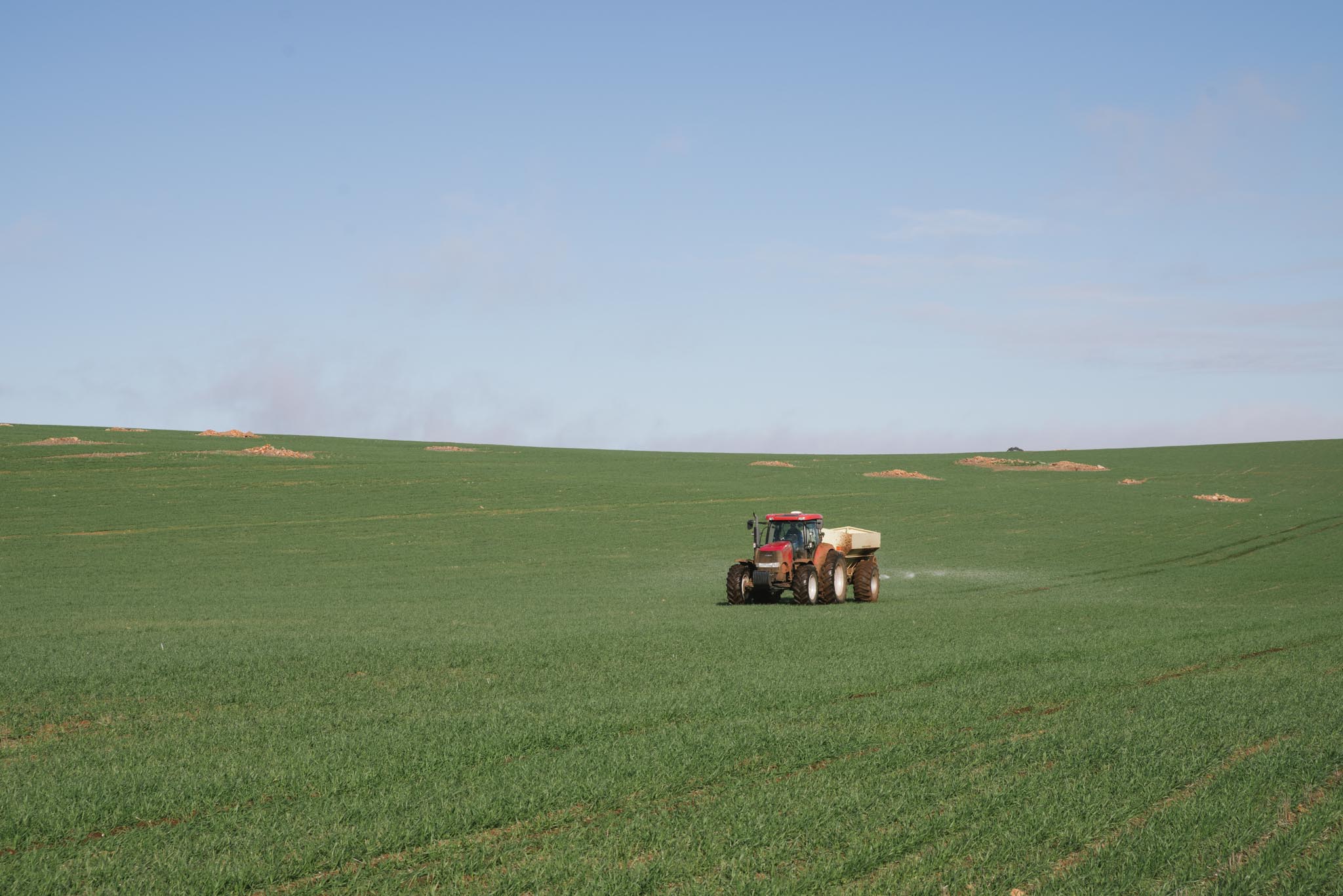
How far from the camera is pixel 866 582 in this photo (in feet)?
91.9

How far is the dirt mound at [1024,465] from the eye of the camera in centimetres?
7544

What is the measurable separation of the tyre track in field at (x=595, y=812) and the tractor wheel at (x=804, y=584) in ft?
50.5

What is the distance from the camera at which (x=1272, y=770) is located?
9.01m

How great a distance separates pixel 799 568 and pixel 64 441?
59347mm

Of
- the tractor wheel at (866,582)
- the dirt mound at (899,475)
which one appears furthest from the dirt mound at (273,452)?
the tractor wheel at (866,582)

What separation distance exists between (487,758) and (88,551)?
32.9 m

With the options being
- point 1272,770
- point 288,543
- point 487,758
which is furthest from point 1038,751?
point 288,543

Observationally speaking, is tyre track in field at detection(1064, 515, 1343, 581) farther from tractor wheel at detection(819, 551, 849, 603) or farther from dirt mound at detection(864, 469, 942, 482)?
dirt mound at detection(864, 469, 942, 482)

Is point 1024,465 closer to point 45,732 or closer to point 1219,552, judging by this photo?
point 1219,552

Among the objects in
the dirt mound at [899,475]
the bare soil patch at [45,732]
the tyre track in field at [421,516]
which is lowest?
the bare soil patch at [45,732]

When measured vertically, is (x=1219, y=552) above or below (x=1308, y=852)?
below

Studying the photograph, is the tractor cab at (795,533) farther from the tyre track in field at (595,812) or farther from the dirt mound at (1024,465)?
the dirt mound at (1024,465)

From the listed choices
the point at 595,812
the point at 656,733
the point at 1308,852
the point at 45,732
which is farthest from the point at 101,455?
the point at 1308,852

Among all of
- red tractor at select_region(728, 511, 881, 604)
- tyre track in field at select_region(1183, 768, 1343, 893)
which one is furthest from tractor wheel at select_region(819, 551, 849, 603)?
tyre track in field at select_region(1183, 768, 1343, 893)
